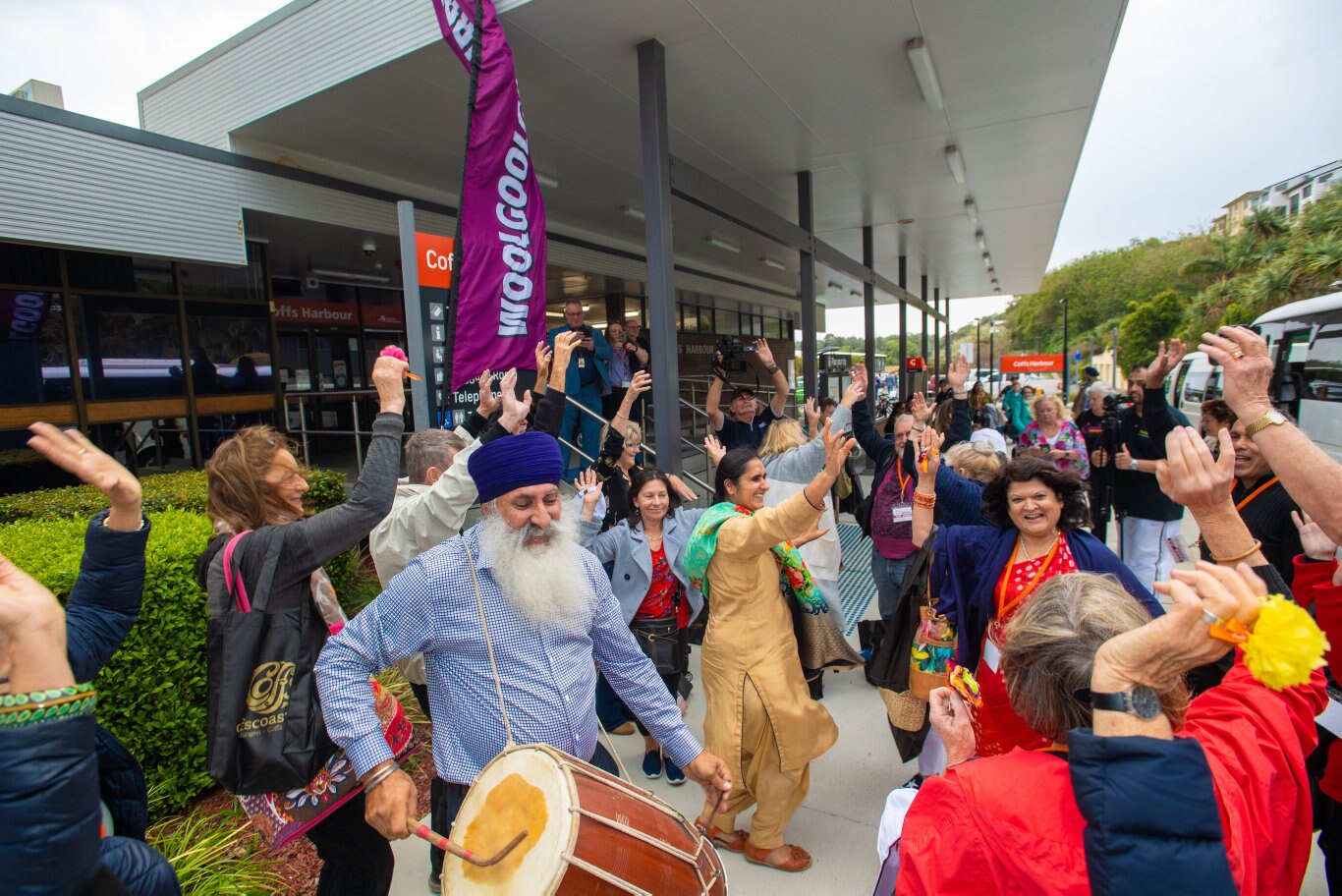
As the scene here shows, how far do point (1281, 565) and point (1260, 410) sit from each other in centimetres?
158

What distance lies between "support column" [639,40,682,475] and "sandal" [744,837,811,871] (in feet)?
8.87

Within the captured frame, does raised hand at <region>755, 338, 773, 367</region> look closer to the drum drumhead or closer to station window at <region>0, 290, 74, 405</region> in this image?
the drum drumhead

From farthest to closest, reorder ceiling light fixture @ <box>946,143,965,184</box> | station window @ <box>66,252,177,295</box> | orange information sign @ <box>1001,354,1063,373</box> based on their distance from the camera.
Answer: orange information sign @ <box>1001,354,1063,373</box>, ceiling light fixture @ <box>946,143,965,184</box>, station window @ <box>66,252,177,295</box>

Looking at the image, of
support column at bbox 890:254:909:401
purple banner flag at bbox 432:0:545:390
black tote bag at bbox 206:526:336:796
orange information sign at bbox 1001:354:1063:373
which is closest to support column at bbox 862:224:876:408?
support column at bbox 890:254:909:401

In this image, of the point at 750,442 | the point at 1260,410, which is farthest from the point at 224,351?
the point at 1260,410

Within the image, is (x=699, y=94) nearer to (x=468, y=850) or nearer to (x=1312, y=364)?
(x=468, y=850)

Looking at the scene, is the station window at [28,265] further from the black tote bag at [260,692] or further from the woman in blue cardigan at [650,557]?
the black tote bag at [260,692]

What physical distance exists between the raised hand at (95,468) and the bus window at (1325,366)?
35.5 feet

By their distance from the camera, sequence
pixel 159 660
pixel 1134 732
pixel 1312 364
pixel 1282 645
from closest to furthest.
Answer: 1. pixel 1282 645
2. pixel 1134 732
3. pixel 159 660
4. pixel 1312 364

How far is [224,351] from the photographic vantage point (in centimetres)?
790

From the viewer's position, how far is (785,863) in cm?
276

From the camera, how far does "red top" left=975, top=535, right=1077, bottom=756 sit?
2.18 metres

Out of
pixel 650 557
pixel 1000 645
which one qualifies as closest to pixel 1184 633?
pixel 1000 645

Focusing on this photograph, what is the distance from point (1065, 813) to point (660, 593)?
235 cm
